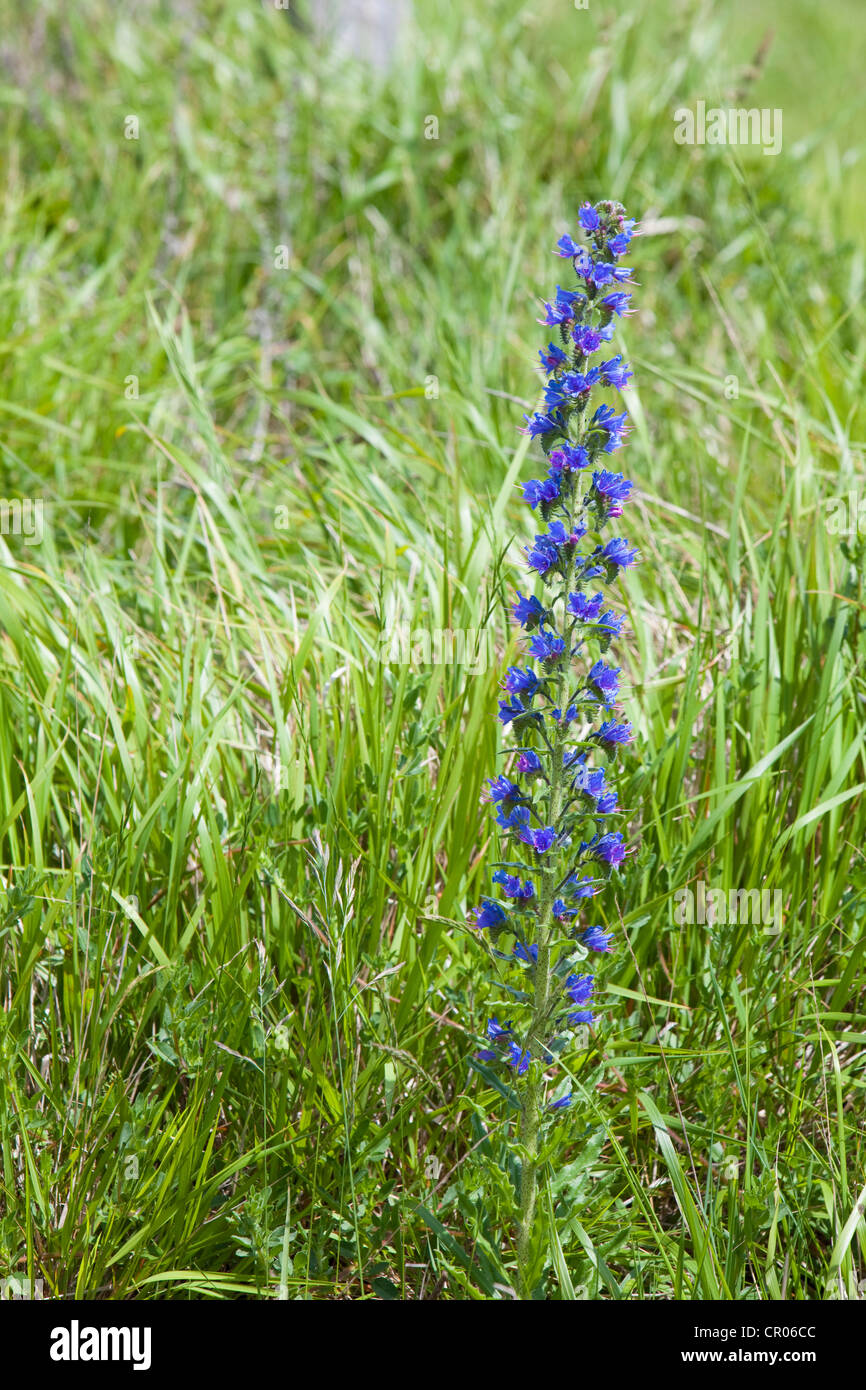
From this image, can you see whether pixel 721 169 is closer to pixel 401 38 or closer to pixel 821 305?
pixel 821 305

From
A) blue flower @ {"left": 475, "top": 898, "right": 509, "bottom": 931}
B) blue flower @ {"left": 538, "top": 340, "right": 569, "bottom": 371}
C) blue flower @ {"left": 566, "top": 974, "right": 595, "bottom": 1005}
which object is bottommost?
blue flower @ {"left": 566, "top": 974, "right": 595, "bottom": 1005}

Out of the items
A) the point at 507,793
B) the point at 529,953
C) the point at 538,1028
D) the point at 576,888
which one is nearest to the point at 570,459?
the point at 507,793

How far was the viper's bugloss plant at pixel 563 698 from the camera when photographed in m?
1.75

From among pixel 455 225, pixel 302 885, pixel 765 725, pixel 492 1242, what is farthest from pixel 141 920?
pixel 455 225

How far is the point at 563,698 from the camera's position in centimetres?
179

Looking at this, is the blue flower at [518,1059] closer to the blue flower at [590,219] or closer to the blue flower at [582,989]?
the blue flower at [582,989]

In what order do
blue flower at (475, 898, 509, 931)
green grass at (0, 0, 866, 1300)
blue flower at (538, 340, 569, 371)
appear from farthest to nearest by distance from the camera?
1. green grass at (0, 0, 866, 1300)
2. blue flower at (475, 898, 509, 931)
3. blue flower at (538, 340, 569, 371)

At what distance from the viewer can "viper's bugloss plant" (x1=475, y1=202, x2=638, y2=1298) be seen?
1.75 m

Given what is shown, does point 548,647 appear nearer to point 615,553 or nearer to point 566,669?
point 566,669

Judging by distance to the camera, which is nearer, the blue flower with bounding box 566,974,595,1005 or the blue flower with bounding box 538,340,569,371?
the blue flower with bounding box 538,340,569,371

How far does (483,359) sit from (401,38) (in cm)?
316

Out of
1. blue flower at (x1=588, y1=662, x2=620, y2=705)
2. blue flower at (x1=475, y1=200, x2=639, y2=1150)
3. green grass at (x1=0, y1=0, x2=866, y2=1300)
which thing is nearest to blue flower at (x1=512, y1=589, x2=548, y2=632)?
blue flower at (x1=475, y1=200, x2=639, y2=1150)

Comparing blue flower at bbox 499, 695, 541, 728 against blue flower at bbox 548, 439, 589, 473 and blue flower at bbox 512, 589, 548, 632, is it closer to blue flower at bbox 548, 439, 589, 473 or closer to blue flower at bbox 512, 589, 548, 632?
blue flower at bbox 512, 589, 548, 632

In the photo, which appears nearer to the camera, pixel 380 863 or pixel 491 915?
pixel 491 915
